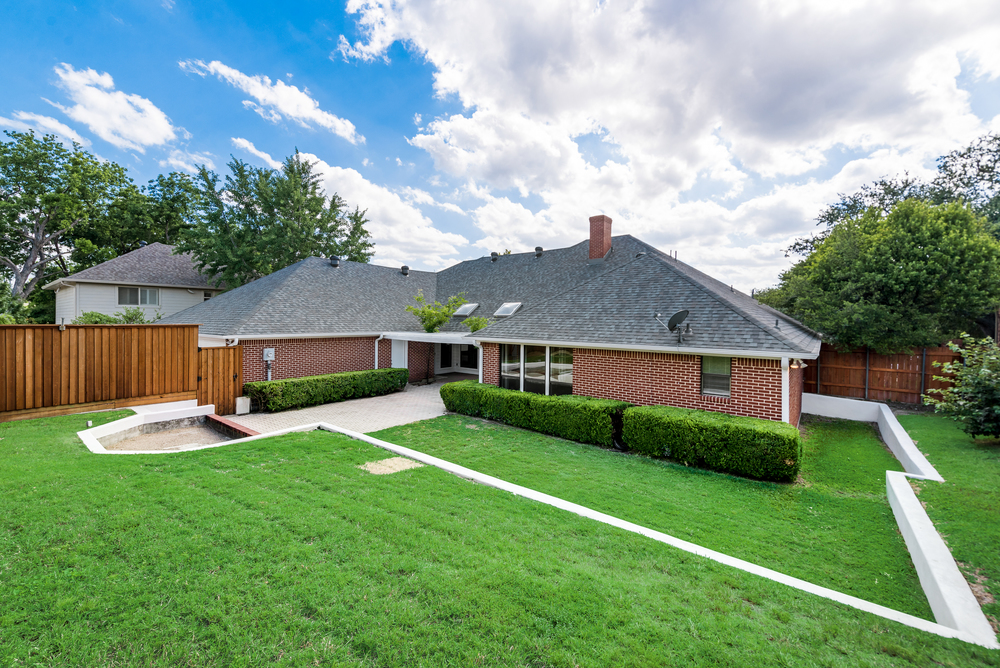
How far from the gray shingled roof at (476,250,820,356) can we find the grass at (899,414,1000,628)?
2.80m

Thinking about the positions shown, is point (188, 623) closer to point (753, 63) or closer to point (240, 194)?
point (753, 63)

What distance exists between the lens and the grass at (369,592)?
2742 millimetres

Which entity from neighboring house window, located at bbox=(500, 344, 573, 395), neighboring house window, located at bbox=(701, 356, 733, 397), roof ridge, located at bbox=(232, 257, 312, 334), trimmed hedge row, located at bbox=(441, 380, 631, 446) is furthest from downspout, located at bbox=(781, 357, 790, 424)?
roof ridge, located at bbox=(232, 257, 312, 334)

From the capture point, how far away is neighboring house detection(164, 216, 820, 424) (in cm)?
920

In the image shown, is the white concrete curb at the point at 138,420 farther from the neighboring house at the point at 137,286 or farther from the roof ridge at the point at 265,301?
the neighboring house at the point at 137,286

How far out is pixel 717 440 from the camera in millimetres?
7805

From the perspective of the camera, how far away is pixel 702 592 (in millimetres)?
3660

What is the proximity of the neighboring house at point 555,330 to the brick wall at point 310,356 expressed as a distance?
0.04m

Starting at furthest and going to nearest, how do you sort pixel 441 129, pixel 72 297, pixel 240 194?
pixel 240 194 → pixel 72 297 → pixel 441 129

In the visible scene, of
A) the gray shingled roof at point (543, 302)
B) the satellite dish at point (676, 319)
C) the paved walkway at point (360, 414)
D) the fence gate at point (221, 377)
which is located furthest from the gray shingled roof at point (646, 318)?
the fence gate at point (221, 377)

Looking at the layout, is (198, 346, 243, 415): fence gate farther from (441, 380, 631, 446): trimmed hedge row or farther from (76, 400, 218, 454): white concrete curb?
(441, 380, 631, 446): trimmed hedge row

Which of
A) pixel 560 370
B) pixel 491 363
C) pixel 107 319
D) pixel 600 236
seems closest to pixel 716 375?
pixel 560 370

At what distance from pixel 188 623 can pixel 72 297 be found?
28.2 meters

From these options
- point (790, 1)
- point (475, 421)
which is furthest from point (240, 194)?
point (790, 1)
